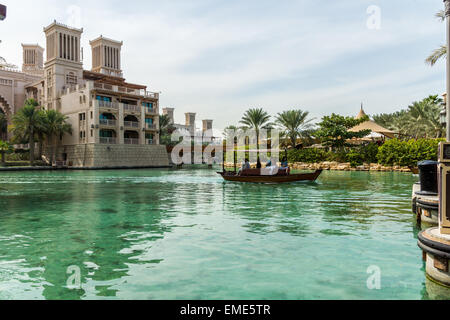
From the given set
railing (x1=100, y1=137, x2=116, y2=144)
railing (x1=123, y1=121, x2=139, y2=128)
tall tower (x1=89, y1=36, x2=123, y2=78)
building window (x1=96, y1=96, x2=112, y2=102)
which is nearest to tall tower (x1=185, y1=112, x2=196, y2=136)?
tall tower (x1=89, y1=36, x2=123, y2=78)

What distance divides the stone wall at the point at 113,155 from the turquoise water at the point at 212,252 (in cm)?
3337

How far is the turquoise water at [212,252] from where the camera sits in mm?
4543

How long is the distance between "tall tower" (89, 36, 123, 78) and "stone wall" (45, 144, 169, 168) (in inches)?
682

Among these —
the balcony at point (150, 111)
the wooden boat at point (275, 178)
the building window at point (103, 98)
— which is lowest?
the wooden boat at point (275, 178)

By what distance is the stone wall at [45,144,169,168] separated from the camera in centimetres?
4375

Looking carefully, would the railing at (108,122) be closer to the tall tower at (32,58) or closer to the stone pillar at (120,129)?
the stone pillar at (120,129)

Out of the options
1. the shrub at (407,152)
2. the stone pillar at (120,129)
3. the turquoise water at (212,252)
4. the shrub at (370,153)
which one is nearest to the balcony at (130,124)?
the stone pillar at (120,129)

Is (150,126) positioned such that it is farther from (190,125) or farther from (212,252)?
(212,252)

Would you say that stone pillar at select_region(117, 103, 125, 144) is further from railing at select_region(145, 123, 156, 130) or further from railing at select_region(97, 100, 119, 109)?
railing at select_region(145, 123, 156, 130)

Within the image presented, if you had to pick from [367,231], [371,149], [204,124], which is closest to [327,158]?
[371,149]

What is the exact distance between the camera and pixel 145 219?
31.8 ft

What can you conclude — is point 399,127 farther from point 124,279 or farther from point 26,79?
point 26,79

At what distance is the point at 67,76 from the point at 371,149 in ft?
138

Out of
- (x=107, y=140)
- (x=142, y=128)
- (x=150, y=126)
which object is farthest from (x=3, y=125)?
(x=150, y=126)
